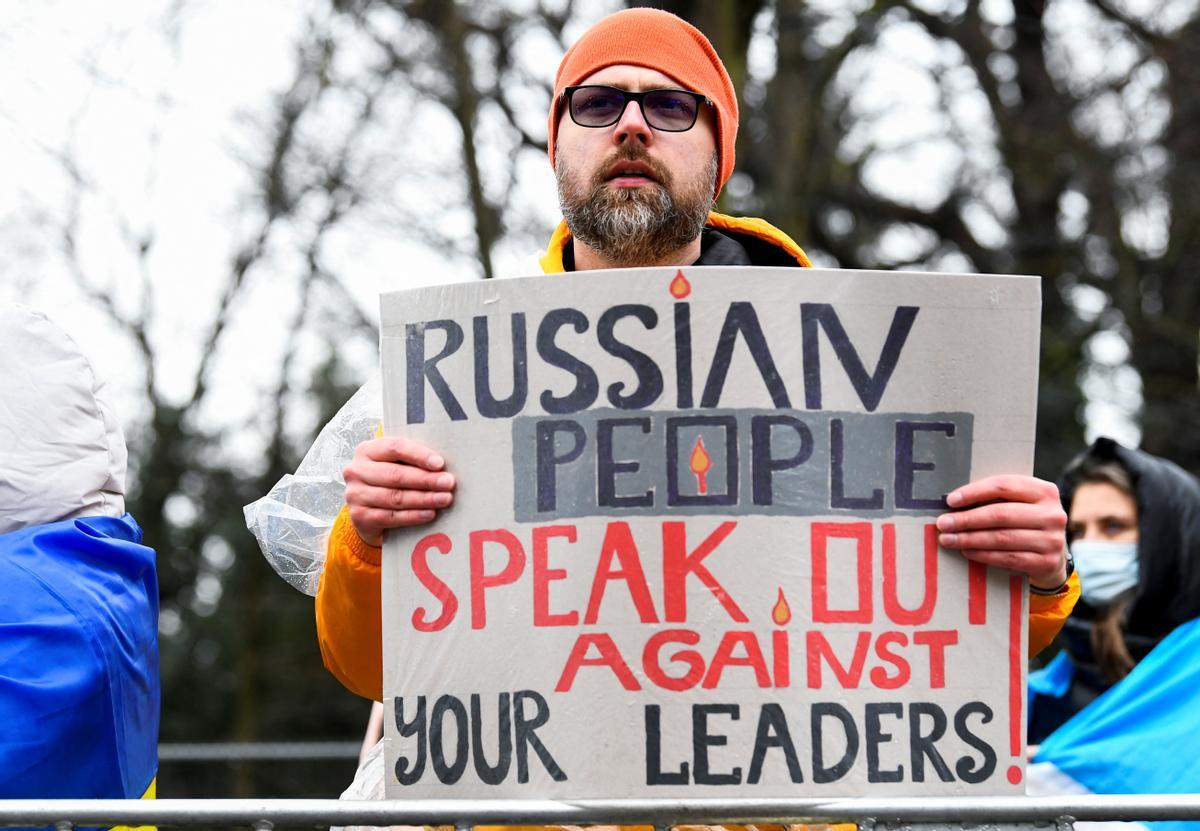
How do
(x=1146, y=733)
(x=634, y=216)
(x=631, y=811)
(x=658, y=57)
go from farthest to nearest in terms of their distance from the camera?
(x=1146, y=733), (x=658, y=57), (x=634, y=216), (x=631, y=811)

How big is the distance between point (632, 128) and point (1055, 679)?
2831mm

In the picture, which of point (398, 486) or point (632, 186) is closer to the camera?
point (398, 486)

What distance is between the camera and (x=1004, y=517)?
1.96 metres

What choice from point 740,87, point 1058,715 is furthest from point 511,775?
point 740,87

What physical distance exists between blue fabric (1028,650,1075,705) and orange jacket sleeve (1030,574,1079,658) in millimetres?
2387

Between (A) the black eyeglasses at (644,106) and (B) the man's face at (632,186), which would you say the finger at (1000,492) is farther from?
(A) the black eyeglasses at (644,106)

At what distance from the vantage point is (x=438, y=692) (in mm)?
1993

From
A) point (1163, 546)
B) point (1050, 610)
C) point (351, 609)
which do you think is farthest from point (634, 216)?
point (1163, 546)

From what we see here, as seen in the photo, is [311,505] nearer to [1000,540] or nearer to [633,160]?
[633,160]

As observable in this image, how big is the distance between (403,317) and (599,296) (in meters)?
0.27

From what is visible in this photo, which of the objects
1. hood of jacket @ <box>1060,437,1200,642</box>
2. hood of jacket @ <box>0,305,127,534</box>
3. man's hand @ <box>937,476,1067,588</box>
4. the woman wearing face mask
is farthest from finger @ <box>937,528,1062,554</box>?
hood of jacket @ <box>1060,437,1200,642</box>

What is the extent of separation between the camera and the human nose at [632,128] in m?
2.46

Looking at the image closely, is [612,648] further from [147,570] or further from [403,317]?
[147,570]

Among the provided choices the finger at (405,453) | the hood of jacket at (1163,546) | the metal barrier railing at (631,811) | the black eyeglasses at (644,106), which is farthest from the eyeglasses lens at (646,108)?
the hood of jacket at (1163,546)
